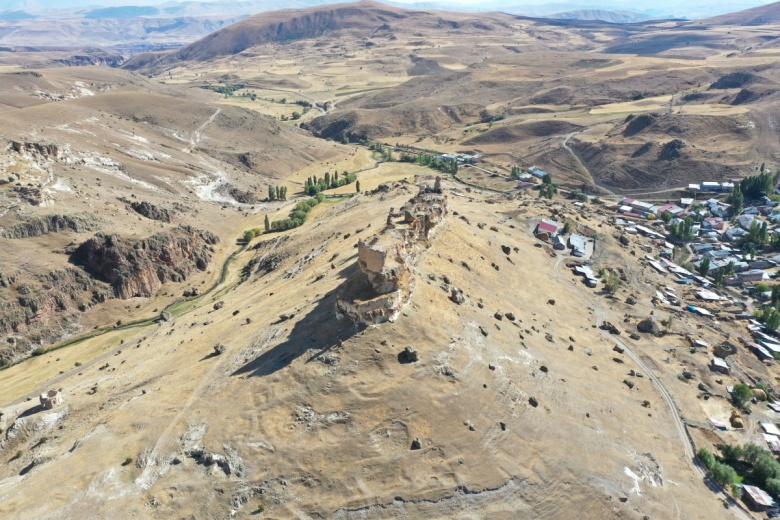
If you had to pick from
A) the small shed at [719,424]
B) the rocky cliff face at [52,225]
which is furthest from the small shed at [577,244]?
the rocky cliff face at [52,225]

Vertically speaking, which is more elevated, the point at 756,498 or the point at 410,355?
the point at 410,355

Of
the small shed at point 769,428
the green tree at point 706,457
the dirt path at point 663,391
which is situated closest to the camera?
the dirt path at point 663,391

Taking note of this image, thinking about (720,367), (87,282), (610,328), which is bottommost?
(720,367)

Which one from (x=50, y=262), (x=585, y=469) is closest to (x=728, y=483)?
(x=585, y=469)

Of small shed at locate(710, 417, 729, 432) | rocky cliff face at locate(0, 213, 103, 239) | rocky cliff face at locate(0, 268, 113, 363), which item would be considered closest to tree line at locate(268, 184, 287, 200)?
rocky cliff face at locate(0, 213, 103, 239)

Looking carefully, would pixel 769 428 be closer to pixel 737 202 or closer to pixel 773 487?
pixel 773 487

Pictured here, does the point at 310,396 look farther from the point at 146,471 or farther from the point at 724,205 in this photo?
the point at 724,205

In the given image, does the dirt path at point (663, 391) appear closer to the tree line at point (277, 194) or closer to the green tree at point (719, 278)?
the green tree at point (719, 278)

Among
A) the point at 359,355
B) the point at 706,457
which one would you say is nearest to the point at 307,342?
the point at 359,355
